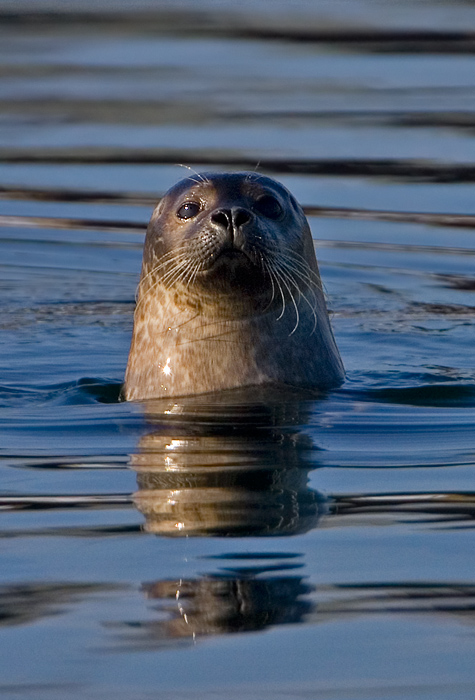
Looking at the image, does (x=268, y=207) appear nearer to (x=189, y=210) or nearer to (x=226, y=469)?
(x=189, y=210)

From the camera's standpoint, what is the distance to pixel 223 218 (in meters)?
5.71

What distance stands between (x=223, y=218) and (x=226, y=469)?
4.40 feet

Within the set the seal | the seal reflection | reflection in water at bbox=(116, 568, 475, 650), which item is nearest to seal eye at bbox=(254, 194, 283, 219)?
the seal

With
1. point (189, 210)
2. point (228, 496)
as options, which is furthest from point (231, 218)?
point (228, 496)

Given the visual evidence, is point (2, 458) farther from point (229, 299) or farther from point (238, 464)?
point (229, 299)

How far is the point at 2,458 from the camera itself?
5.00 metres

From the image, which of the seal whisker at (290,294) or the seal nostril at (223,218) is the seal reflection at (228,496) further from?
the seal nostril at (223,218)

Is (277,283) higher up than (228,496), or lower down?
higher up

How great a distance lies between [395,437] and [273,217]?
1.31 m

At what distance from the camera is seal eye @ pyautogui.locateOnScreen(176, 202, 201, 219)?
6.11 metres

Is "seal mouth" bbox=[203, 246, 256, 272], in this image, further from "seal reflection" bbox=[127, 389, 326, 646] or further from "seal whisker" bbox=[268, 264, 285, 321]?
"seal reflection" bbox=[127, 389, 326, 646]

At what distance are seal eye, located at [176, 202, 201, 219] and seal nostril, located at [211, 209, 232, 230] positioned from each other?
1.25ft

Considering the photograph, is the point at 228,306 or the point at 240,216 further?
the point at 228,306

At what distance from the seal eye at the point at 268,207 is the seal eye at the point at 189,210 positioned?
0.25m
